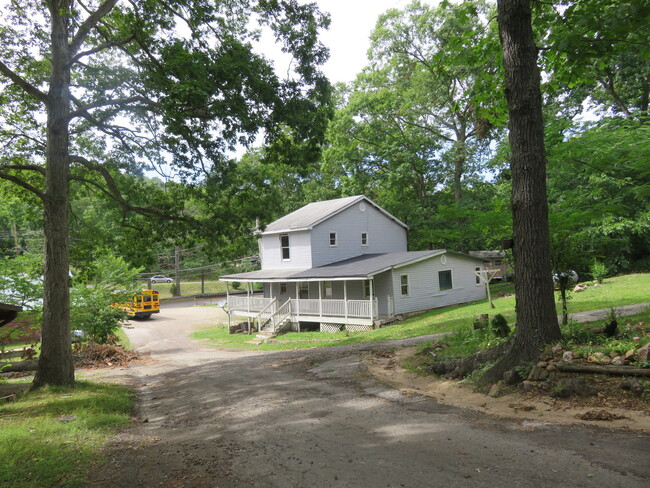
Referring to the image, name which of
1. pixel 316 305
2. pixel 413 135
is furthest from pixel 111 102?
pixel 413 135

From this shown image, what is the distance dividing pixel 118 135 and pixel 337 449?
1052cm

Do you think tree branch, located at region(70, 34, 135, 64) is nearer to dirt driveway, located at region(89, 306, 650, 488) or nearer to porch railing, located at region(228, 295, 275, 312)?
dirt driveway, located at region(89, 306, 650, 488)

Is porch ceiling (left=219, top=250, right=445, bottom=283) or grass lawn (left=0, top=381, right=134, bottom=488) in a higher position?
porch ceiling (left=219, top=250, right=445, bottom=283)

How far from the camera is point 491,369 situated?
22.9ft

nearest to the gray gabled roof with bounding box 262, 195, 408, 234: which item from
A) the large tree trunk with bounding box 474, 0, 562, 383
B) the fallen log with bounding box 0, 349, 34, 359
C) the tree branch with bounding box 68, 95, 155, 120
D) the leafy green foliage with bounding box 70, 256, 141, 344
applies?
the leafy green foliage with bounding box 70, 256, 141, 344

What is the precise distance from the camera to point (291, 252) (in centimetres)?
2823

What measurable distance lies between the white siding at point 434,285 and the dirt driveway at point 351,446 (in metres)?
16.1

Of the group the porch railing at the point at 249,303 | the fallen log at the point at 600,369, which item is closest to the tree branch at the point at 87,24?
the fallen log at the point at 600,369

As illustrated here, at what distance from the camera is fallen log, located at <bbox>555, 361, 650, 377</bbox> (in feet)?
18.2

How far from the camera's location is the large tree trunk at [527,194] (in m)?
6.93

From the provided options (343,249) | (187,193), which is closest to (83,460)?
(187,193)

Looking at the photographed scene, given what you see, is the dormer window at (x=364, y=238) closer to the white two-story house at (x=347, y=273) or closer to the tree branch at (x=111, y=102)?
the white two-story house at (x=347, y=273)

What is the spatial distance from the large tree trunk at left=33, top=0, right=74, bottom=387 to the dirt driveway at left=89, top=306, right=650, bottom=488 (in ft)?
9.42

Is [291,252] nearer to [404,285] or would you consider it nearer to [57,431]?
[404,285]
